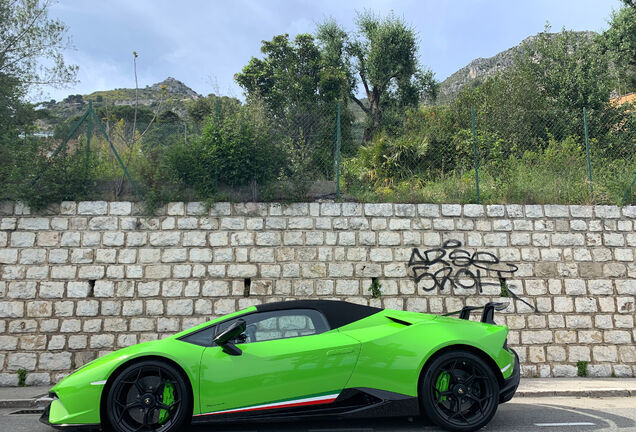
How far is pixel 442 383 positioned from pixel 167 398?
100.0 inches

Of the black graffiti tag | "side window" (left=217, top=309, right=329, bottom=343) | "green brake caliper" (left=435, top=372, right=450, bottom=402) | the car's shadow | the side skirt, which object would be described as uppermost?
the black graffiti tag

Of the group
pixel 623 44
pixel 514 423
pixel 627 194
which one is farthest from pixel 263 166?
pixel 623 44

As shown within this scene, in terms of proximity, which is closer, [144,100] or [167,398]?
[167,398]

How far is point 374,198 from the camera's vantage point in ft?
28.8

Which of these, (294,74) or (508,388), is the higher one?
(294,74)

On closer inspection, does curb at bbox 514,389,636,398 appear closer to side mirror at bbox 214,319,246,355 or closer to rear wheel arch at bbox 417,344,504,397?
rear wheel arch at bbox 417,344,504,397

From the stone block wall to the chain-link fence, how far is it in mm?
330

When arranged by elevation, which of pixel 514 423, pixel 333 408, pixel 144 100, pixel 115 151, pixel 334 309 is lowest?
pixel 514 423

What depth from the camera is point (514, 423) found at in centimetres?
462

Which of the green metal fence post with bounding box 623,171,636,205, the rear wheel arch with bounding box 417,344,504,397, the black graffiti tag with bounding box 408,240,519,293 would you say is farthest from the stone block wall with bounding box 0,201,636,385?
the rear wheel arch with bounding box 417,344,504,397

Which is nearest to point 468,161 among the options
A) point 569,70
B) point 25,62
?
point 25,62

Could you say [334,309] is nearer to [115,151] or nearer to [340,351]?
[340,351]

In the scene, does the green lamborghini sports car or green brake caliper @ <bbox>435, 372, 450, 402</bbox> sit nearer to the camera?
the green lamborghini sports car

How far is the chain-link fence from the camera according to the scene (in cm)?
853
